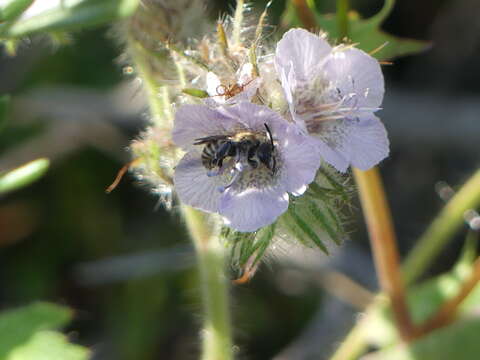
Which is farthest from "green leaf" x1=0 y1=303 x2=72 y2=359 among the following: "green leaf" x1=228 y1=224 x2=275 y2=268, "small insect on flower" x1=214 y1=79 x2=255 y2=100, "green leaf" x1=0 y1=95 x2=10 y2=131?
"small insect on flower" x1=214 y1=79 x2=255 y2=100

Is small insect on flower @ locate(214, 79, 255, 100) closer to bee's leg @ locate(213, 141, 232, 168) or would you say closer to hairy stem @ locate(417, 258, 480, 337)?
bee's leg @ locate(213, 141, 232, 168)

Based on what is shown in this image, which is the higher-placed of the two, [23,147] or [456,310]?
[23,147]

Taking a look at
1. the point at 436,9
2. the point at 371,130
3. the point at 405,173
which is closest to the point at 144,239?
the point at 405,173

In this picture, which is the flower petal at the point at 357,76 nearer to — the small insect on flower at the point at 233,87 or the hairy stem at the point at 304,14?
the small insect on flower at the point at 233,87

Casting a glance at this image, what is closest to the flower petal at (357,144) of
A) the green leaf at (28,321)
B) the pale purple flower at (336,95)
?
the pale purple flower at (336,95)

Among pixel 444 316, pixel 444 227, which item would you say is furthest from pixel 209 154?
pixel 444 227

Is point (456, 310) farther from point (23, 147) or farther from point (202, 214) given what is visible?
point (23, 147)
